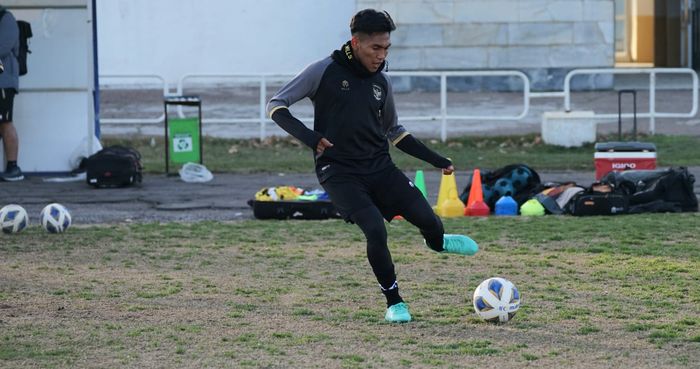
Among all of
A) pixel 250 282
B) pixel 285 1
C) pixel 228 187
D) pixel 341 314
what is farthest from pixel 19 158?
pixel 285 1

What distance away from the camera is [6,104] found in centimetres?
1647

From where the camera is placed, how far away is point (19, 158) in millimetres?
17312

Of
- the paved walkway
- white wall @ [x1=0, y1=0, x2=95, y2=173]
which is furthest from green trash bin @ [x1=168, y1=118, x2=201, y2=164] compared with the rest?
white wall @ [x1=0, y1=0, x2=95, y2=173]

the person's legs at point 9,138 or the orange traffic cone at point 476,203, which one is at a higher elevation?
the person's legs at point 9,138

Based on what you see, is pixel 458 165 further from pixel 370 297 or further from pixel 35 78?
pixel 370 297

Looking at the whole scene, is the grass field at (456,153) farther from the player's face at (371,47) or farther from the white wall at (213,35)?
the player's face at (371,47)

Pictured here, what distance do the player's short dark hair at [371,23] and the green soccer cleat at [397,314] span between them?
167cm

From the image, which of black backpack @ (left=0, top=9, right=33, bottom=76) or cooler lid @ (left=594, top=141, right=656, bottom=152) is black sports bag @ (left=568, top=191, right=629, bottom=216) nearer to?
cooler lid @ (left=594, top=141, right=656, bottom=152)

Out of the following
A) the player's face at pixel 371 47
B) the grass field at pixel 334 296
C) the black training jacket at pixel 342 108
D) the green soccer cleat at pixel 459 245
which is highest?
the player's face at pixel 371 47

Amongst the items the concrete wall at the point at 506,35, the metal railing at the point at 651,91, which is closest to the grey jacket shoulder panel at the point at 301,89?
the metal railing at the point at 651,91

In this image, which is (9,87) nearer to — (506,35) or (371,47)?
(371,47)

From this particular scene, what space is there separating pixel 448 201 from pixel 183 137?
204 inches

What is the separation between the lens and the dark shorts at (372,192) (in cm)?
810

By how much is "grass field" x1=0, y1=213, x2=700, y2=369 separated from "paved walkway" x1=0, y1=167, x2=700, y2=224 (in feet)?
3.06
